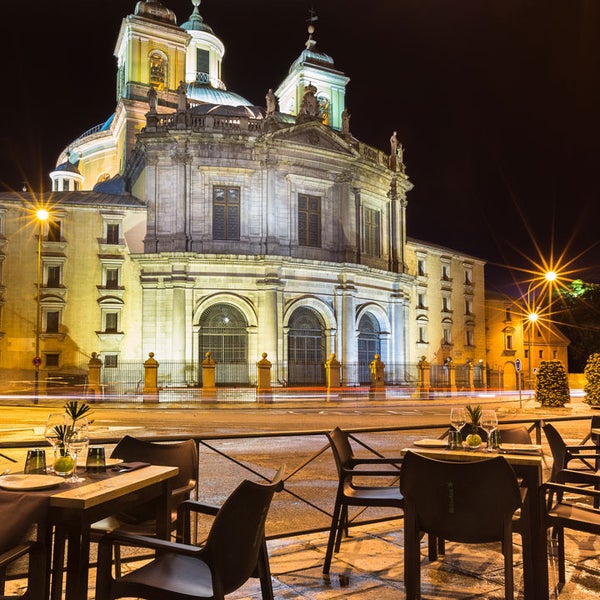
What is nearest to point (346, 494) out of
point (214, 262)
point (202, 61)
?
point (214, 262)

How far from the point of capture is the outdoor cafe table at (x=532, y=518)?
14.9ft

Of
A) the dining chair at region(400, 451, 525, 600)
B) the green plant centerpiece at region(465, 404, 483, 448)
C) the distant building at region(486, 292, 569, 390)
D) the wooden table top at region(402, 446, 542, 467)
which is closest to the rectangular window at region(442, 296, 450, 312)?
the distant building at region(486, 292, 569, 390)

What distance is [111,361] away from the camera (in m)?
35.7

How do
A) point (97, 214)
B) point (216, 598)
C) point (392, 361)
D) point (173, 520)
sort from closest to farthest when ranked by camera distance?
point (216, 598), point (173, 520), point (97, 214), point (392, 361)

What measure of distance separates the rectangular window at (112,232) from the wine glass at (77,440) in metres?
34.1

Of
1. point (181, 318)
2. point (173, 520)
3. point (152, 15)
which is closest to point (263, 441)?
point (173, 520)

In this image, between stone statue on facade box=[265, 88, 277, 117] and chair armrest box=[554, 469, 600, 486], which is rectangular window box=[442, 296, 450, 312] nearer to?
stone statue on facade box=[265, 88, 277, 117]

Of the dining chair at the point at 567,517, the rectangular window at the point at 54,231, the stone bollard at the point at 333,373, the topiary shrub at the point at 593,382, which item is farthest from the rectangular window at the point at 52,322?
the dining chair at the point at 567,517

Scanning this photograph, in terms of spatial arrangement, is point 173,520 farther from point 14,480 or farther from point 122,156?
point 122,156

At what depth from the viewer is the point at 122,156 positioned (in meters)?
48.4

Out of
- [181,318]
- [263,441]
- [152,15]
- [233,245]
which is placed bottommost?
[263,441]

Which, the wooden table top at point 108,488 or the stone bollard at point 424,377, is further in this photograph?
the stone bollard at point 424,377

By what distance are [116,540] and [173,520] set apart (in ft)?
4.35

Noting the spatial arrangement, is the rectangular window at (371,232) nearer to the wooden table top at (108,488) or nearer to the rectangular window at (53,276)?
the rectangular window at (53,276)
